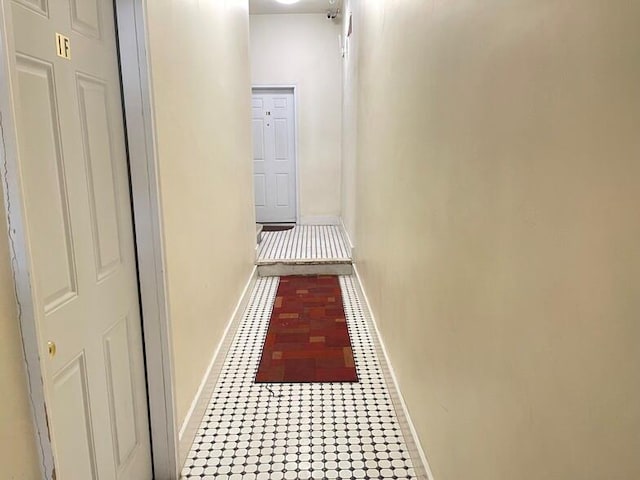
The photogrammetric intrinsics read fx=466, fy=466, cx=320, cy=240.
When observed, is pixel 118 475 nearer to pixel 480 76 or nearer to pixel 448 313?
pixel 448 313

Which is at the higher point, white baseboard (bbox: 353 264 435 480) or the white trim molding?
the white trim molding

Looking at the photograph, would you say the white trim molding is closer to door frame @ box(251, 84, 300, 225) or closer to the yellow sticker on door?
the yellow sticker on door

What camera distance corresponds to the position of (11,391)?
2.63ft

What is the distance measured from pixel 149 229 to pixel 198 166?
0.76 meters

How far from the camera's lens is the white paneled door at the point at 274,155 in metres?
6.49

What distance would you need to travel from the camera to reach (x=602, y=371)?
62cm

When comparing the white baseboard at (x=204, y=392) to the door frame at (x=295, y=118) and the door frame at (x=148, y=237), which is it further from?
the door frame at (x=295, y=118)

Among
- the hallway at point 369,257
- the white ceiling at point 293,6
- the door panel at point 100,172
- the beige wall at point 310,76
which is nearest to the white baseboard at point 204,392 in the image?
the hallway at point 369,257

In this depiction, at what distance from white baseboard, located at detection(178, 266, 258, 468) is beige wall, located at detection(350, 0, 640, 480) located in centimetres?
95

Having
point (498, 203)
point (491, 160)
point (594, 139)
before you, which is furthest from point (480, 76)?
point (594, 139)

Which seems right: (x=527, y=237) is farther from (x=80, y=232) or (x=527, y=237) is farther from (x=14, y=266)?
(x=80, y=232)

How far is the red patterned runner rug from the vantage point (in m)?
2.64

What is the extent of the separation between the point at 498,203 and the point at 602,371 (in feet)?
1.43

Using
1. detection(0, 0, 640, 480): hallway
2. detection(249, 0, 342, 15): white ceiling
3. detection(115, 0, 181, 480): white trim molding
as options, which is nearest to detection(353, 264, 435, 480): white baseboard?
detection(0, 0, 640, 480): hallway
